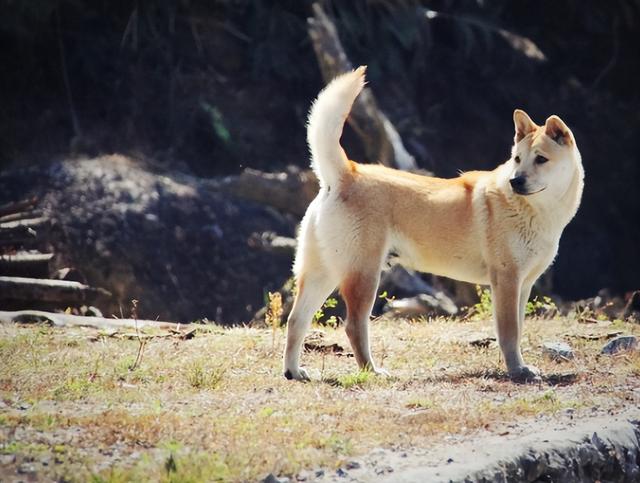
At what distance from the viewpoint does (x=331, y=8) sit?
15250 mm

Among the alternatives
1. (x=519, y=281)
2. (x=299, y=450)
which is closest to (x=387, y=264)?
(x=519, y=281)

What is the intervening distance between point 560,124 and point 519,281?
3.64ft

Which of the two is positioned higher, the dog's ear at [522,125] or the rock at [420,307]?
the dog's ear at [522,125]

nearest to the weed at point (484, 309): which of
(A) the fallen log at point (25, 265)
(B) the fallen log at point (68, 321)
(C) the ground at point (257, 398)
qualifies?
(C) the ground at point (257, 398)

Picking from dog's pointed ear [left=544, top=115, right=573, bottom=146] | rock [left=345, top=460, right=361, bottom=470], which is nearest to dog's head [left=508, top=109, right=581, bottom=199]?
dog's pointed ear [left=544, top=115, right=573, bottom=146]

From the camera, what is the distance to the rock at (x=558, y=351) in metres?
7.39

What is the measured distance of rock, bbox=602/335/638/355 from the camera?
7590mm

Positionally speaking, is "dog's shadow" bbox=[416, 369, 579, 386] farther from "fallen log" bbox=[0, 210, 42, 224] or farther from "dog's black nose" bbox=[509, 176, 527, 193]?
"fallen log" bbox=[0, 210, 42, 224]

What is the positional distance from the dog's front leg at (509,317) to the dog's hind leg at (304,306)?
1.11m

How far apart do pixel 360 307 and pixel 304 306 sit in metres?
0.39

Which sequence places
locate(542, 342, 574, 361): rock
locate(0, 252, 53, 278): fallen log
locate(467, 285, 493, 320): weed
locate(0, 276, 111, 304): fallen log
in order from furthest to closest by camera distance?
locate(0, 252, 53, 278): fallen log < locate(0, 276, 111, 304): fallen log < locate(467, 285, 493, 320): weed < locate(542, 342, 574, 361): rock

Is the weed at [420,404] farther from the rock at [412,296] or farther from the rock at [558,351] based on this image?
the rock at [412,296]

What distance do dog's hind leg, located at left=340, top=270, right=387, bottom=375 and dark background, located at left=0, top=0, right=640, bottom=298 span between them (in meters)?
8.04

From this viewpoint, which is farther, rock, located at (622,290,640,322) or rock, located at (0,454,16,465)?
rock, located at (622,290,640,322)
